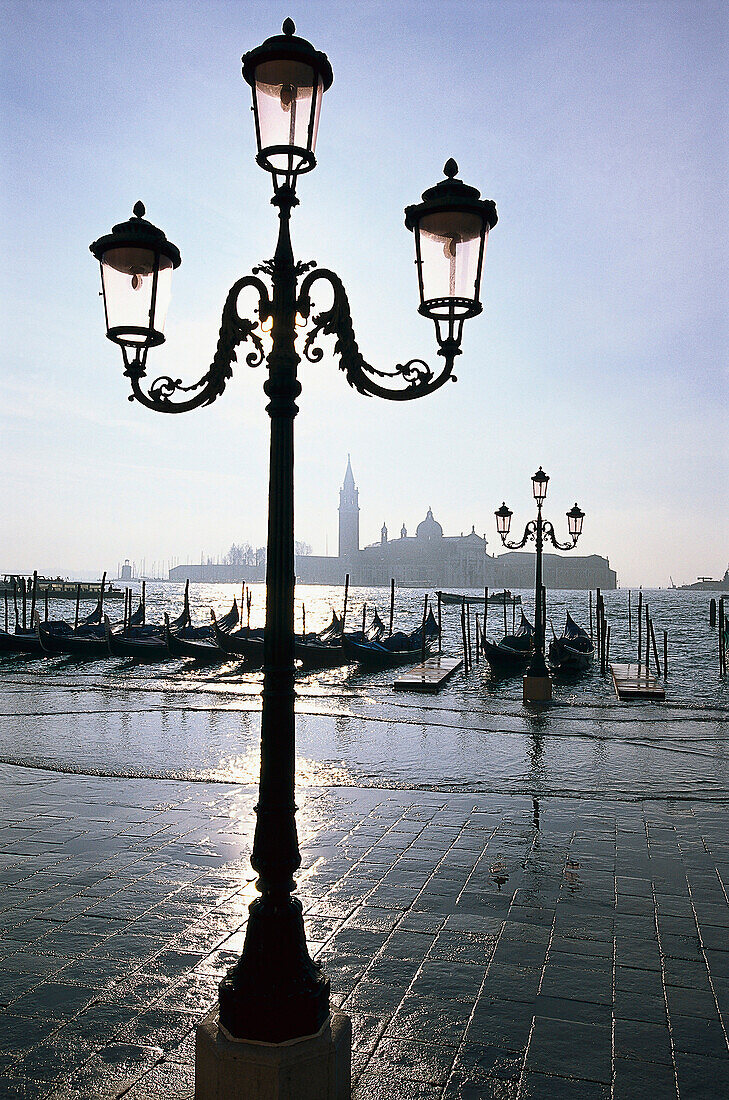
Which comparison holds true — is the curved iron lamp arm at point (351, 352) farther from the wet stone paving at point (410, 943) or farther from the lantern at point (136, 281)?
the wet stone paving at point (410, 943)

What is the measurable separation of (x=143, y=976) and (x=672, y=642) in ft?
166

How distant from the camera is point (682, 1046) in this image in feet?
10.3

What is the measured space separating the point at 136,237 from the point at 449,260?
1.14 meters

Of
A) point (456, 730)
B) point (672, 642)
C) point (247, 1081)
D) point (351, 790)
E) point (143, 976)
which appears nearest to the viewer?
point (247, 1081)

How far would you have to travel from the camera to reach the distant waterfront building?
541ft

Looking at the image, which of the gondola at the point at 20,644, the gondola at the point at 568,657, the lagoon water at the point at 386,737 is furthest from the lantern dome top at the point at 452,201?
the gondola at the point at 20,644

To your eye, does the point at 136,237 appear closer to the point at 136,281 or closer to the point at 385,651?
the point at 136,281

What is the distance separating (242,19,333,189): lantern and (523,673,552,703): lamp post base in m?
12.3

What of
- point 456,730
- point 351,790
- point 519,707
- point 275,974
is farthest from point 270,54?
point 519,707

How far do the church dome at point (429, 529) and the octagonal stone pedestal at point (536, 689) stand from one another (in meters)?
157

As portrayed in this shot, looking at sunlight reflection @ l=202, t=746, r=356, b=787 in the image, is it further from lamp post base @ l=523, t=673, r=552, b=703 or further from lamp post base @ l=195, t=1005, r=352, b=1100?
lamp post base @ l=523, t=673, r=552, b=703

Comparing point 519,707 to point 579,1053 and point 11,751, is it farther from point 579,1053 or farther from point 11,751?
point 579,1053

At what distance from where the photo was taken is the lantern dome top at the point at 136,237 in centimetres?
303

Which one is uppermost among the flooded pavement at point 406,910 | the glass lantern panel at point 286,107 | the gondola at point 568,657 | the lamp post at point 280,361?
the glass lantern panel at point 286,107
